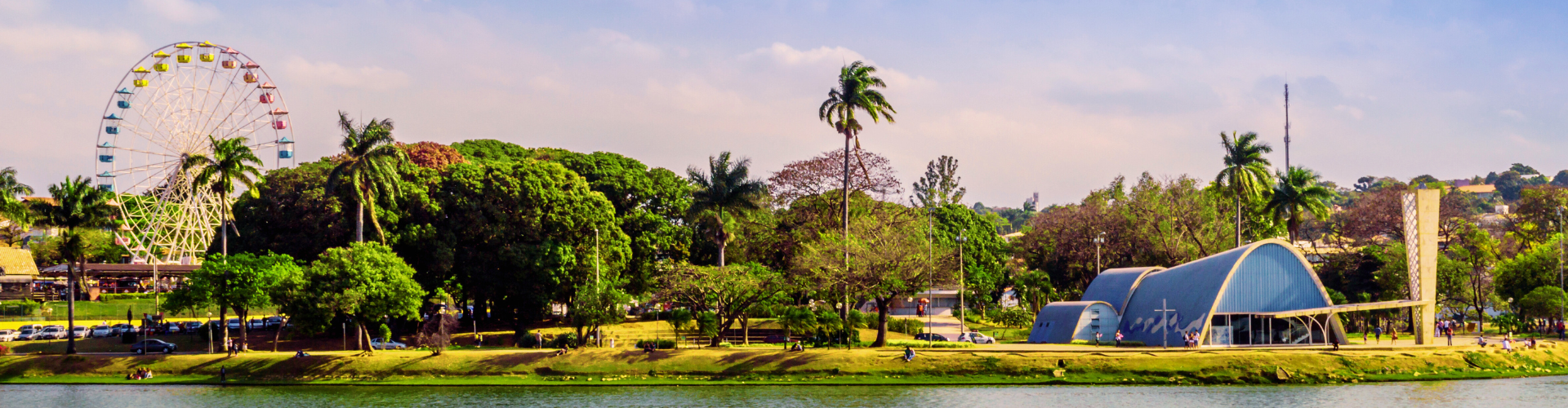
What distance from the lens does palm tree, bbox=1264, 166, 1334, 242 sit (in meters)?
92.6

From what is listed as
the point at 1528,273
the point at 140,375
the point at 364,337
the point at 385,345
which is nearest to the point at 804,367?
the point at 364,337

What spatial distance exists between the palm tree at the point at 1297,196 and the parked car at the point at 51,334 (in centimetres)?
8472

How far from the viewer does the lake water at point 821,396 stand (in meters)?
46.8

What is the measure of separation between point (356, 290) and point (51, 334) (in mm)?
25269

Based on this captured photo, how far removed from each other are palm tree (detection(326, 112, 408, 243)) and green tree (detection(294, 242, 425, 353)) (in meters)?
3.91

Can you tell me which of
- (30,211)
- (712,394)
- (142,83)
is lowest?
(712,394)

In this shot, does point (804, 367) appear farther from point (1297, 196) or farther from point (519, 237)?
point (1297, 196)

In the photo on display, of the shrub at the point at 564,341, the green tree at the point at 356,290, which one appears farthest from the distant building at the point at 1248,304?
the green tree at the point at 356,290

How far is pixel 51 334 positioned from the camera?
71.6 meters

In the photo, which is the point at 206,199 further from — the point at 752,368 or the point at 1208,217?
the point at 1208,217

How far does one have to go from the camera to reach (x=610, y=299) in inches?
2395

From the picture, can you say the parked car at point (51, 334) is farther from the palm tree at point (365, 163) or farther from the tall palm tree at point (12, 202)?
the palm tree at point (365, 163)

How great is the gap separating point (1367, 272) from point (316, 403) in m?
76.6

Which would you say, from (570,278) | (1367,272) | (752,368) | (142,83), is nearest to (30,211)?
(142,83)
